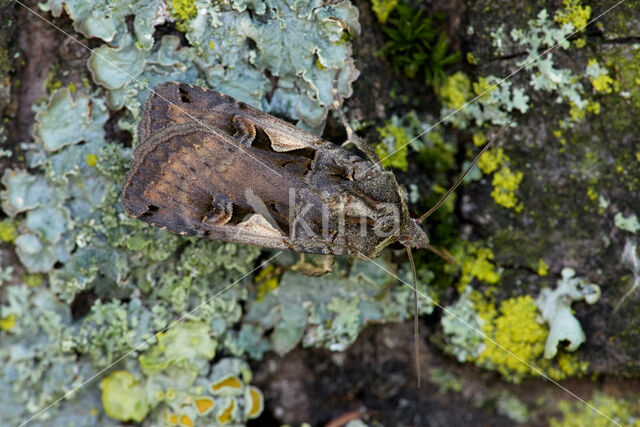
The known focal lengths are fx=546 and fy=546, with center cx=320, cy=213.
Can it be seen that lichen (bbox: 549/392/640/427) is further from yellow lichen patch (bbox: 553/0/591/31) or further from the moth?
yellow lichen patch (bbox: 553/0/591/31)

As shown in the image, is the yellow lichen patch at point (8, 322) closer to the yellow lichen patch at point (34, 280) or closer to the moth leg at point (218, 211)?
the yellow lichen patch at point (34, 280)

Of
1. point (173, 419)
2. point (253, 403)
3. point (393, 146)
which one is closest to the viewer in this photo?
point (173, 419)

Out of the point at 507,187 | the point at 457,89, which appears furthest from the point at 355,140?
the point at 507,187

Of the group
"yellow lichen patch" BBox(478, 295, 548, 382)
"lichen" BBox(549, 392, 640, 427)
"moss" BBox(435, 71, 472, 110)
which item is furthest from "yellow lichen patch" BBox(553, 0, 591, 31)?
"lichen" BBox(549, 392, 640, 427)

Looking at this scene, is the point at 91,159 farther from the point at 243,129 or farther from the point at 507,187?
the point at 507,187

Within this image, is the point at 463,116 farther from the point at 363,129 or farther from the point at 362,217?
the point at 362,217

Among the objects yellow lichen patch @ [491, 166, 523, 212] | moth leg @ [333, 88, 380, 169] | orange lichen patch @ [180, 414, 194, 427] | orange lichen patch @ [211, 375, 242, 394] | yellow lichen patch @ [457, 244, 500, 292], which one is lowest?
orange lichen patch @ [180, 414, 194, 427]

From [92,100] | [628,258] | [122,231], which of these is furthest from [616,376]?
[92,100]
